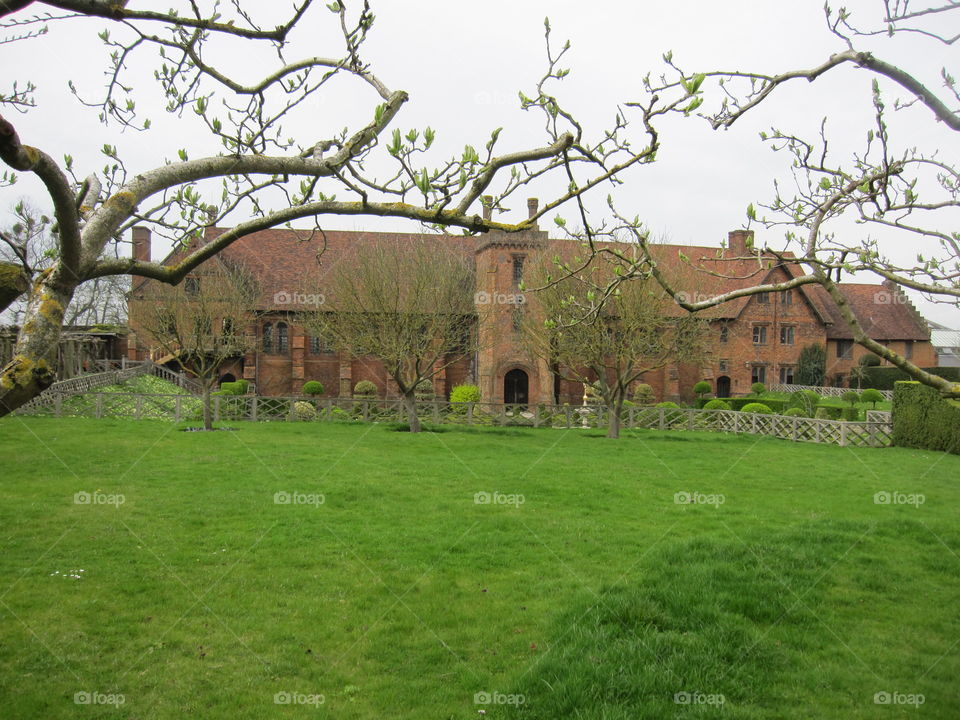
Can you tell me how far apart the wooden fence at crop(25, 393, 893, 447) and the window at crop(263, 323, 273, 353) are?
30.7 feet

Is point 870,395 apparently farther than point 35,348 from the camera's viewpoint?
Yes

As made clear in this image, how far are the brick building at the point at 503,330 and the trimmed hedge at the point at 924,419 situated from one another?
9.45 metres

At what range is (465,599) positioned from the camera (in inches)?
340

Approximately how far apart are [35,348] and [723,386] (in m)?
51.5

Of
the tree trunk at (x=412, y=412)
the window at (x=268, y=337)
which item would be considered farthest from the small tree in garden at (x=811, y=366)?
the window at (x=268, y=337)

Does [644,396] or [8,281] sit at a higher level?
[8,281]

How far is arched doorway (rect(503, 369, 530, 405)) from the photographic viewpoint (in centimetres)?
4362

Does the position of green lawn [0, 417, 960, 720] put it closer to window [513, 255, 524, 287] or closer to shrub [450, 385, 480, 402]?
shrub [450, 385, 480, 402]

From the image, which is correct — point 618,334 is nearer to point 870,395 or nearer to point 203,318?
point 203,318

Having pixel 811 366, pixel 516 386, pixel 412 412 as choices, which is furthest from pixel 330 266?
pixel 811 366

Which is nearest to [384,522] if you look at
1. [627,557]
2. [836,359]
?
[627,557]

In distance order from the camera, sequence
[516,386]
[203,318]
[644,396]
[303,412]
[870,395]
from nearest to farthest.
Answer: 1. [203,318]
2. [303,412]
3. [644,396]
4. [516,386]
5. [870,395]

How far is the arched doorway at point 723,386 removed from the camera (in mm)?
51312

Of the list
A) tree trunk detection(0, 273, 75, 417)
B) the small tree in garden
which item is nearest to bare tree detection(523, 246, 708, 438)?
the small tree in garden
